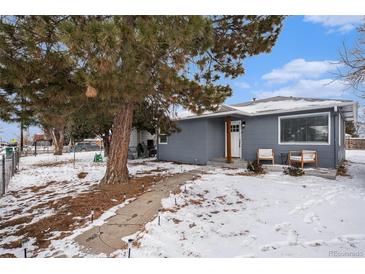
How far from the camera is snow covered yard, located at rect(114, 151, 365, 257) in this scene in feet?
10.1

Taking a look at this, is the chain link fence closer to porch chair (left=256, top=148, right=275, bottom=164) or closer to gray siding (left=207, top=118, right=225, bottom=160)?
gray siding (left=207, top=118, right=225, bottom=160)

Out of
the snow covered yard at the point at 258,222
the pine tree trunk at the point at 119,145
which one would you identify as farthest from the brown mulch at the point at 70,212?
the snow covered yard at the point at 258,222

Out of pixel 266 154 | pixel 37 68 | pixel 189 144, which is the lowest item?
pixel 266 154

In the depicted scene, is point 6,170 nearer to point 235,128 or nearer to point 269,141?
point 235,128

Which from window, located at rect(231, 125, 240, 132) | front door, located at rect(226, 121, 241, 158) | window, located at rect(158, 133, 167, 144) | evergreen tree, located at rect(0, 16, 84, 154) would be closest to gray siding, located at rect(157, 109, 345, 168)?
front door, located at rect(226, 121, 241, 158)

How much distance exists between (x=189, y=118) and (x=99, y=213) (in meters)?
7.97

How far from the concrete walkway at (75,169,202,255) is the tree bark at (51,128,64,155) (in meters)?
18.2

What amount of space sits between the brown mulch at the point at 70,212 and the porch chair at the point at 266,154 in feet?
19.8

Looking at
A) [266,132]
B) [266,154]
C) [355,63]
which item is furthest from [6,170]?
[355,63]

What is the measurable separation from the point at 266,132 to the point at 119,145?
285 inches

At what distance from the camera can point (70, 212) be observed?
434 centimetres
